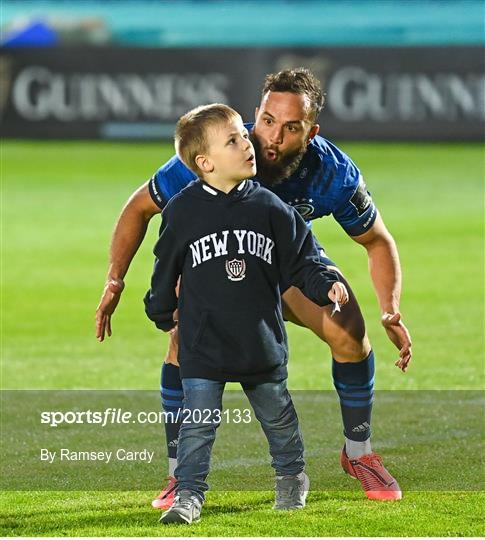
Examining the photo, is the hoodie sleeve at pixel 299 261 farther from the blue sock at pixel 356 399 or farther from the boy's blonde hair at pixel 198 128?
the blue sock at pixel 356 399

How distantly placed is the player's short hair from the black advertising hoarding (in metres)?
19.3

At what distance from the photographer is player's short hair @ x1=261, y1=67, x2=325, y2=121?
19.2 ft

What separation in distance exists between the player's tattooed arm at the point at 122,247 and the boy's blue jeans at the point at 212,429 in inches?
24.2

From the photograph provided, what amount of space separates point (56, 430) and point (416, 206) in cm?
1149

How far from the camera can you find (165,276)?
5.30 m

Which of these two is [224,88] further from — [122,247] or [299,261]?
[299,261]

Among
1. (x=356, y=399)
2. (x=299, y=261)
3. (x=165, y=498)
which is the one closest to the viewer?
(x=299, y=261)

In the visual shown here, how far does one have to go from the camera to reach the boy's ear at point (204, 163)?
5.26 m

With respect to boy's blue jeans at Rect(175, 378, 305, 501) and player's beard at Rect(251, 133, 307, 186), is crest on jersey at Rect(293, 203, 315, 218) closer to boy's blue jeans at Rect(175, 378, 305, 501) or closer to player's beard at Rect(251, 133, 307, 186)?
player's beard at Rect(251, 133, 307, 186)

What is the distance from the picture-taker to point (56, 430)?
7113 mm

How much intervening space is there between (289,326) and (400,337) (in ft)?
15.6

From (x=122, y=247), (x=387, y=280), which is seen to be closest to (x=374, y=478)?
(x=387, y=280)
